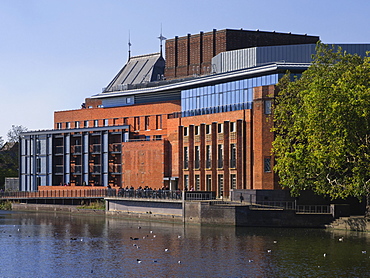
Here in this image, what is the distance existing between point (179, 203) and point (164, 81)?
113 feet

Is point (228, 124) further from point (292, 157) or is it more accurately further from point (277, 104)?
point (292, 157)

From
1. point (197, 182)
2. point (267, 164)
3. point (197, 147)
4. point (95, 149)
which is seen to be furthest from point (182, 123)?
point (95, 149)

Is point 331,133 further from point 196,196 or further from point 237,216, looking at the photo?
point 196,196

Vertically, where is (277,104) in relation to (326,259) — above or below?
above

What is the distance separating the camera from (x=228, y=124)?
311 ft

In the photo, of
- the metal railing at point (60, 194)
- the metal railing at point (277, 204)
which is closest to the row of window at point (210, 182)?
the metal railing at point (277, 204)

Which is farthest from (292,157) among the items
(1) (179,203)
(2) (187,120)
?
(2) (187,120)

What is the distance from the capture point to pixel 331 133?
72.2 m

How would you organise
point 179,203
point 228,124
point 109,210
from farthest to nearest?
1. point 109,210
2. point 228,124
3. point 179,203

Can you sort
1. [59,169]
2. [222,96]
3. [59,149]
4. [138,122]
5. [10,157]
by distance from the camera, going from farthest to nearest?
[10,157], [59,149], [59,169], [138,122], [222,96]

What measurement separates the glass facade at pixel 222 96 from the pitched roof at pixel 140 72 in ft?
69.6

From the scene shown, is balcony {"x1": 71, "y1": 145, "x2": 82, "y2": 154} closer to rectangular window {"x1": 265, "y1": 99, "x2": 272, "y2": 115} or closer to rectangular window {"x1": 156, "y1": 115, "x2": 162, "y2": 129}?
rectangular window {"x1": 156, "y1": 115, "x2": 162, "y2": 129}

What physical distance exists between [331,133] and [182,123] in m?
35.3

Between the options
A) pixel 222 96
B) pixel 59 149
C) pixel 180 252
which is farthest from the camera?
pixel 59 149
